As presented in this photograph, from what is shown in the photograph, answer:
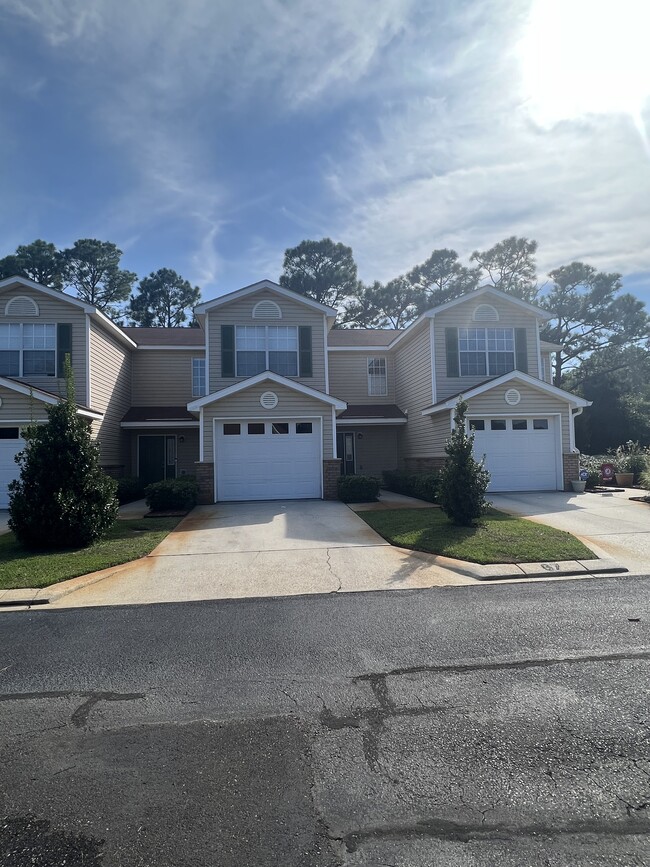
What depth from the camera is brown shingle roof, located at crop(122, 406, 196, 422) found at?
1989cm

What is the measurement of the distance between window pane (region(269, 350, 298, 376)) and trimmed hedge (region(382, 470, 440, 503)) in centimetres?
538

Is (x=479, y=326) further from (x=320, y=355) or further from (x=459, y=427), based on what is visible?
(x=459, y=427)

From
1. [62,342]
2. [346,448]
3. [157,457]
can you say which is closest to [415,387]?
[346,448]

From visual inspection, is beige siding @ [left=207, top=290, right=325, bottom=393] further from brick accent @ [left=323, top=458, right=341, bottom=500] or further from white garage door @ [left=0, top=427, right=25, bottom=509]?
white garage door @ [left=0, top=427, right=25, bottom=509]

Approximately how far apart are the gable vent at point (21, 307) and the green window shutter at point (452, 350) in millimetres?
14015

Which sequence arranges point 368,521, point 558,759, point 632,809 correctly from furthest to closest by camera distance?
1. point 368,521
2. point 558,759
3. point 632,809

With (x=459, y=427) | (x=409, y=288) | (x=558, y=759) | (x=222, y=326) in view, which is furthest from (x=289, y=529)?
(x=409, y=288)

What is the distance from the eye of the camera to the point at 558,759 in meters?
3.12

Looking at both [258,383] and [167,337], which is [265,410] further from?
[167,337]

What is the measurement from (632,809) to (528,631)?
2604mm

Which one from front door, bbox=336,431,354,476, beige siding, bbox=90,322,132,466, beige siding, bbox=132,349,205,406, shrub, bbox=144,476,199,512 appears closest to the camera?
shrub, bbox=144,476,199,512

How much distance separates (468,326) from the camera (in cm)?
1861

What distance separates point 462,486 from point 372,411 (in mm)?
11258

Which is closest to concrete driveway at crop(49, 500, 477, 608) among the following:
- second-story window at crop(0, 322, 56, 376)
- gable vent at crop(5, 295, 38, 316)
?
second-story window at crop(0, 322, 56, 376)
